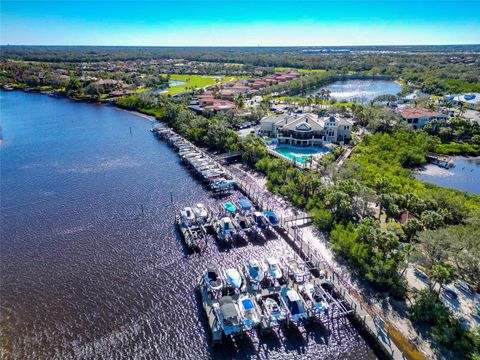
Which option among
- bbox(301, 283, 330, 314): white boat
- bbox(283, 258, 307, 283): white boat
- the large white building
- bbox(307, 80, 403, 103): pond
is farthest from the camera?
bbox(307, 80, 403, 103): pond

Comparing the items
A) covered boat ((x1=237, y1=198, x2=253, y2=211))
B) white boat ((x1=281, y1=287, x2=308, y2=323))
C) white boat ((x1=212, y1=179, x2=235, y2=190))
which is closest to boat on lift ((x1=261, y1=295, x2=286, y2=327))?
white boat ((x1=281, y1=287, x2=308, y2=323))

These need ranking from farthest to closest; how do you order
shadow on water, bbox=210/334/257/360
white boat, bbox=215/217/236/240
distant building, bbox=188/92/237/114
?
distant building, bbox=188/92/237/114 < white boat, bbox=215/217/236/240 < shadow on water, bbox=210/334/257/360

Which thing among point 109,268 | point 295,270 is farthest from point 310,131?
point 109,268

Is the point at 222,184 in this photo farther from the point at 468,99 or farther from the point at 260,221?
the point at 468,99

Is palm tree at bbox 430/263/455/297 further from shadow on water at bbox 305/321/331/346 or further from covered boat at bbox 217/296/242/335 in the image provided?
covered boat at bbox 217/296/242/335

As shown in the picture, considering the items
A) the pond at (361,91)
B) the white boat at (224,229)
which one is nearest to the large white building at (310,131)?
the white boat at (224,229)

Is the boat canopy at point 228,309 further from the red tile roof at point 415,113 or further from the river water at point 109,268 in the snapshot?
the red tile roof at point 415,113
